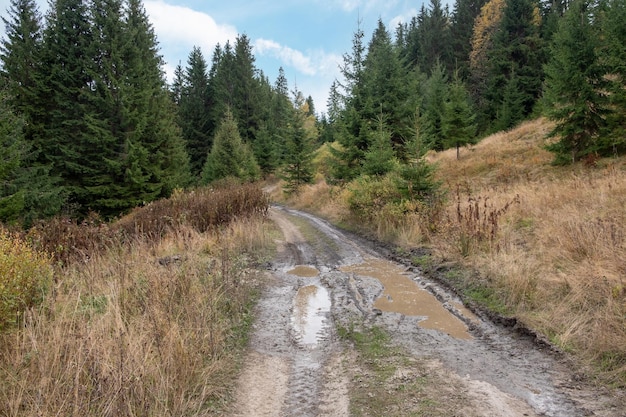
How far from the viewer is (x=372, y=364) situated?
4355 millimetres

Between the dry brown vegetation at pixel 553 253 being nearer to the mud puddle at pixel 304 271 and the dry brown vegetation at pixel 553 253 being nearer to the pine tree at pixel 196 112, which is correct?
the mud puddle at pixel 304 271

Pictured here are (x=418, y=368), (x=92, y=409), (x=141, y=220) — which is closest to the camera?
(x=92, y=409)

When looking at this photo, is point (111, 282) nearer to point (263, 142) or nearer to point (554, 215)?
point (554, 215)

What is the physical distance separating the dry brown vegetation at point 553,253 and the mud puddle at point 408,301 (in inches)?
32.8

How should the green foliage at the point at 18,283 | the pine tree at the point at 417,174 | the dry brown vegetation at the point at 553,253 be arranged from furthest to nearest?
the pine tree at the point at 417,174 < the dry brown vegetation at the point at 553,253 < the green foliage at the point at 18,283

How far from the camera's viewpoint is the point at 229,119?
31547 mm

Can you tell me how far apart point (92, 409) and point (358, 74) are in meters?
23.7

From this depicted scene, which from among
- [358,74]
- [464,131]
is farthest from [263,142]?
[464,131]

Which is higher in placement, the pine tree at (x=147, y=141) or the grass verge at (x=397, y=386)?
the pine tree at (x=147, y=141)

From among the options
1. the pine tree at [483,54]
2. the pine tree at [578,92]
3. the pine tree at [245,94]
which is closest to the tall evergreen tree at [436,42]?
the pine tree at [483,54]

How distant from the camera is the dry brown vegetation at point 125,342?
9.43 ft

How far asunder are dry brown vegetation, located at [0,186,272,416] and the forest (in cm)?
872

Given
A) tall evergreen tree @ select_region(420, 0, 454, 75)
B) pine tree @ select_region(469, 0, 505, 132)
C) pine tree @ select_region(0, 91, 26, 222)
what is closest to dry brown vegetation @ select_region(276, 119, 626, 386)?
pine tree @ select_region(0, 91, 26, 222)

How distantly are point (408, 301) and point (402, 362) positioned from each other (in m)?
2.37
